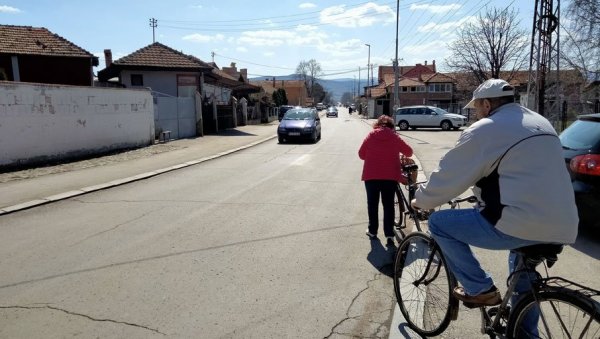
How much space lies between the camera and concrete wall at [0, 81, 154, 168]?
11992 millimetres

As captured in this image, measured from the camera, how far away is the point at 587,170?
5625 mm

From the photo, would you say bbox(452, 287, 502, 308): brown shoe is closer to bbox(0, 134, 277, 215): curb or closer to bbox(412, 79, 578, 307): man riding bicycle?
bbox(412, 79, 578, 307): man riding bicycle

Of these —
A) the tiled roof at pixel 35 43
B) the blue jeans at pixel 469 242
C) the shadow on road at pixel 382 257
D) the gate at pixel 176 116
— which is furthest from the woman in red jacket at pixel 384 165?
the tiled roof at pixel 35 43

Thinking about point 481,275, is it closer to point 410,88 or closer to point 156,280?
point 156,280

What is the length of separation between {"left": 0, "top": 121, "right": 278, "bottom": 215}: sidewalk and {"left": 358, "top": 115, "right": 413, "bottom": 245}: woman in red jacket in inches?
231

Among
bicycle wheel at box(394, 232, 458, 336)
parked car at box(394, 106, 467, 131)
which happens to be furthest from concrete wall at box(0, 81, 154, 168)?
parked car at box(394, 106, 467, 131)

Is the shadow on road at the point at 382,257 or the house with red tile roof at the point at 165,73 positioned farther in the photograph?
the house with red tile roof at the point at 165,73

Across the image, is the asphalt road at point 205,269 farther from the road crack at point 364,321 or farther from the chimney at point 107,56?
the chimney at point 107,56

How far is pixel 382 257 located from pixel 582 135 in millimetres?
3070

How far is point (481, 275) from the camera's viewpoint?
292 centimetres

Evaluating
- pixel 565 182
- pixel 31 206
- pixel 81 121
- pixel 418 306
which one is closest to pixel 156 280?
pixel 418 306

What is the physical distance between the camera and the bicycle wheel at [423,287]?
339cm

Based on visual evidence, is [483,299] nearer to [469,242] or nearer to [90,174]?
[469,242]

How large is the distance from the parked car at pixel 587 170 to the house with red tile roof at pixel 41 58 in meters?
24.4
